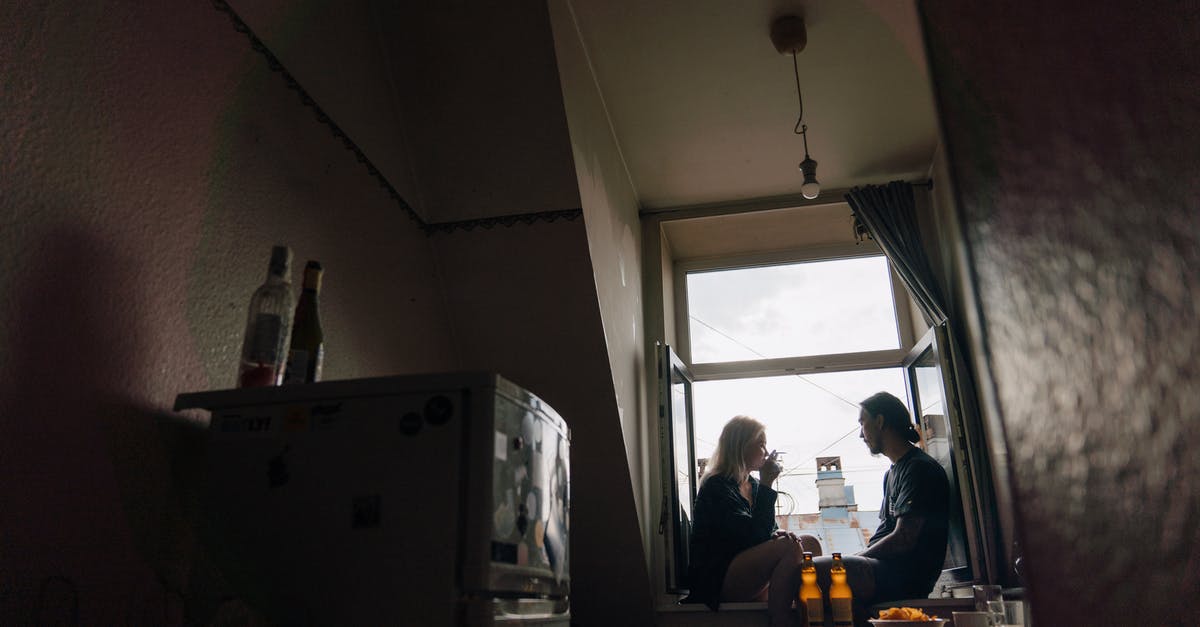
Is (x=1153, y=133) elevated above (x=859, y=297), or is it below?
below

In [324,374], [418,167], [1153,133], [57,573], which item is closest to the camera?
[1153,133]

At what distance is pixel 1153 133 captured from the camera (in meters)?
0.18

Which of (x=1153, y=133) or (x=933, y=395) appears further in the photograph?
(x=933, y=395)

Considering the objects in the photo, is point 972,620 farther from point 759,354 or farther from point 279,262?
point 759,354

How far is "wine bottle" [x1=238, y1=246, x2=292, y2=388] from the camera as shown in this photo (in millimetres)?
1423

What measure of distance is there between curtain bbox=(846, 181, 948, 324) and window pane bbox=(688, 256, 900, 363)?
46 cm

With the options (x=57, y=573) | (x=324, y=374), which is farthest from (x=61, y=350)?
(x=324, y=374)

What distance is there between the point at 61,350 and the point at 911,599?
309 cm

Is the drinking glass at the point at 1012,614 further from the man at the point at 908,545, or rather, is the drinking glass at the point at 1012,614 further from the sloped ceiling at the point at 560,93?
the sloped ceiling at the point at 560,93

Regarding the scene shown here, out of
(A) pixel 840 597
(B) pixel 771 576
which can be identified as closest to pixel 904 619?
(A) pixel 840 597

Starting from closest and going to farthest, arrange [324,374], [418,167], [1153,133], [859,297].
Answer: [1153,133]
[324,374]
[418,167]
[859,297]

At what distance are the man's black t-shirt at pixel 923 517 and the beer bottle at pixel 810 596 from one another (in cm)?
34

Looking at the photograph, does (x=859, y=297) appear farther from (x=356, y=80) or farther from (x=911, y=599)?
(x=356, y=80)

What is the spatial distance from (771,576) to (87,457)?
2.59 m
